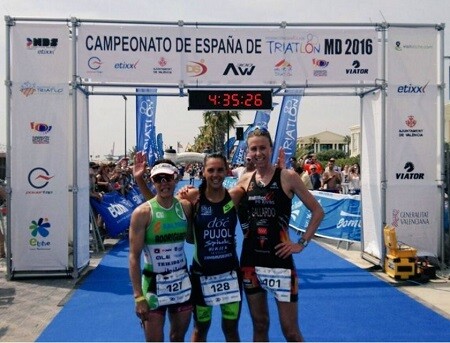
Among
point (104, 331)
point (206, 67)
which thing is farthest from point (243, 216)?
point (206, 67)

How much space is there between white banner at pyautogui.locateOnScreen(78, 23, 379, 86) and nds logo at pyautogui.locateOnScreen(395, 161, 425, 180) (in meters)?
1.51

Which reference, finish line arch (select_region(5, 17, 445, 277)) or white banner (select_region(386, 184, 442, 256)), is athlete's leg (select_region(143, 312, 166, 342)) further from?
white banner (select_region(386, 184, 442, 256))

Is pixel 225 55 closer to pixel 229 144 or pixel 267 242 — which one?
pixel 267 242

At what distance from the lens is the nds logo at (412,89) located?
8.67 metres

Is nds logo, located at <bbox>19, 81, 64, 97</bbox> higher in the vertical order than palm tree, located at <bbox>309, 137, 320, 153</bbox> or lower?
lower

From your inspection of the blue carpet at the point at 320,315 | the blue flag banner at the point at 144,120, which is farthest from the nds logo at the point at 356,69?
the blue flag banner at the point at 144,120

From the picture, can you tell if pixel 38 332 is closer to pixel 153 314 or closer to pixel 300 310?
pixel 153 314

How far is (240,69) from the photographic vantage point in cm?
852

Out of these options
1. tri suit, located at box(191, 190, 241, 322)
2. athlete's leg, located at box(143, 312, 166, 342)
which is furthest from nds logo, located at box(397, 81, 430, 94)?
athlete's leg, located at box(143, 312, 166, 342)

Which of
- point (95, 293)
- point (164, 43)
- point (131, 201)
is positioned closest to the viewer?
point (95, 293)

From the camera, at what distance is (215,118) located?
59531 mm

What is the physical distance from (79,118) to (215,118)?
5116cm

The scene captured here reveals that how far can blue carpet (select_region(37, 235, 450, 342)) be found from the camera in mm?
5480

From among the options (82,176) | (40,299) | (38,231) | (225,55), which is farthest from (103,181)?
(40,299)
